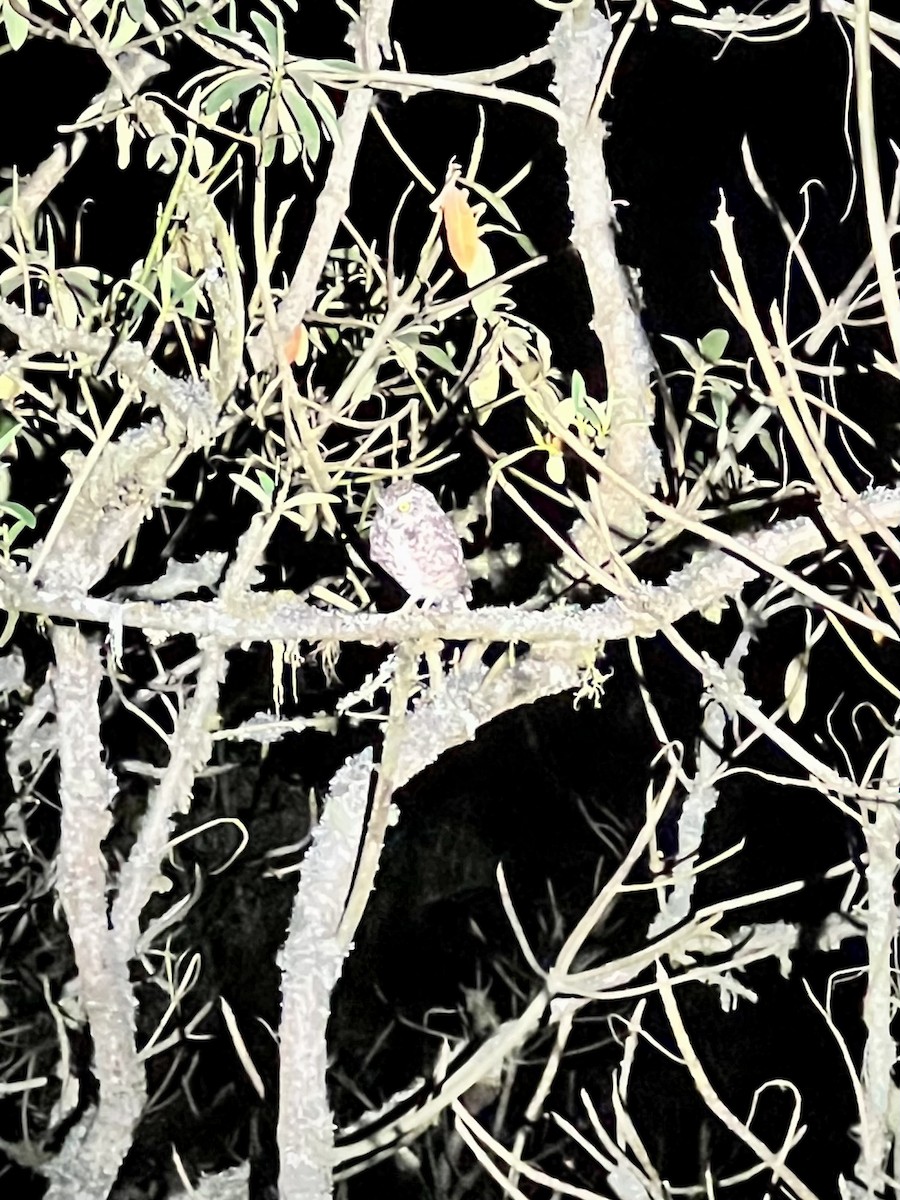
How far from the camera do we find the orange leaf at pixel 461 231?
92cm

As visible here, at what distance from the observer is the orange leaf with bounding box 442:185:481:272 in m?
0.92

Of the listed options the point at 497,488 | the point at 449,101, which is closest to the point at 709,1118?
the point at 497,488

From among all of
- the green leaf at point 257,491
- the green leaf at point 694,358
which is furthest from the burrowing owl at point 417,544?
the green leaf at point 694,358

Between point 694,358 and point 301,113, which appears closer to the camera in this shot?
point 301,113

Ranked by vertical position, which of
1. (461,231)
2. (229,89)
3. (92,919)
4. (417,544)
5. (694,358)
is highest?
(229,89)

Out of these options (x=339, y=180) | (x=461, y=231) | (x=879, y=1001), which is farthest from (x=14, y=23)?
(x=879, y=1001)

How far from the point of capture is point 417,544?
958 mm

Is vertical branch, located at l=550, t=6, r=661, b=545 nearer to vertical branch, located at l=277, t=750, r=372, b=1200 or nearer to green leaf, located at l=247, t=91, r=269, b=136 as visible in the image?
green leaf, located at l=247, t=91, r=269, b=136

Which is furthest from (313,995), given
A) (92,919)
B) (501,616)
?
(501,616)

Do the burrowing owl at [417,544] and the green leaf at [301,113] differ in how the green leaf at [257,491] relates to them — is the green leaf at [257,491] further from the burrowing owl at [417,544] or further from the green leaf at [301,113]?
the green leaf at [301,113]

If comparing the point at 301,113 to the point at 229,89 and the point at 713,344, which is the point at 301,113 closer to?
the point at 229,89

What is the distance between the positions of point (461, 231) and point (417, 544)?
0.27 metres

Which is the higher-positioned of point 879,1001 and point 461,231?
point 461,231

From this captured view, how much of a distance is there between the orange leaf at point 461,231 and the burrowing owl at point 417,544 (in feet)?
0.65
